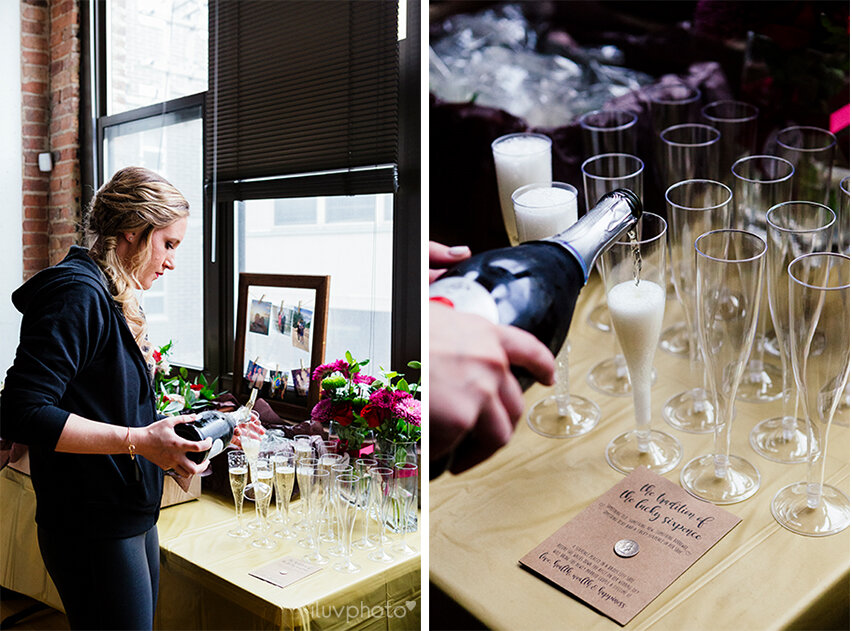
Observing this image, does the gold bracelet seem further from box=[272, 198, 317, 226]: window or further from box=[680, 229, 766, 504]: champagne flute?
box=[680, 229, 766, 504]: champagne flute

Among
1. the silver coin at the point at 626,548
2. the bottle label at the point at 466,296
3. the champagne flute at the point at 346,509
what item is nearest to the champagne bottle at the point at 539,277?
the bottle label at the point at 466,296

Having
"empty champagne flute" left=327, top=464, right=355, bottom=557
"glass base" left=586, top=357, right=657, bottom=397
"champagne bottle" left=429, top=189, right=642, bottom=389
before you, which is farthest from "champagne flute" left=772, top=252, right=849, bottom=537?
"empty champagne flute" left=327, top=464, right=355, bottom=557

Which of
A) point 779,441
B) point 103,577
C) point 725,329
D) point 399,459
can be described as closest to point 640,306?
point 725,329

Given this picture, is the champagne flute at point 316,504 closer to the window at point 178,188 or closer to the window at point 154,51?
the window at point 178,188

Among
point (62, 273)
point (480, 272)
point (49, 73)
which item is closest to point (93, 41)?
point (49, 73)

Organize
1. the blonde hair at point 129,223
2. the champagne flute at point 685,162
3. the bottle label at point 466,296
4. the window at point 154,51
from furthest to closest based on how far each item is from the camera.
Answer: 1. the champagne flute at point 685,162
2. the window at point 154,51
3. the blonde hair at point 129,223
4. the bottle label at point 466,296

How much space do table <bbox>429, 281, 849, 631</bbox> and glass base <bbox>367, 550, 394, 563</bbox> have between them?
162mm

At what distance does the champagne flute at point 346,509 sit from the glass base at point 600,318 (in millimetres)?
519

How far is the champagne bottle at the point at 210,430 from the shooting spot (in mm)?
893

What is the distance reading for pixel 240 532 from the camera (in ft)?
3.28

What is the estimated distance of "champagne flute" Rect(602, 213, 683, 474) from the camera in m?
0.86

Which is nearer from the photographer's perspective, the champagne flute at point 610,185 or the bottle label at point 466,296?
the bottle label at point 466,296

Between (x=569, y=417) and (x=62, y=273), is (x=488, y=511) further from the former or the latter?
(x=62, y=273)

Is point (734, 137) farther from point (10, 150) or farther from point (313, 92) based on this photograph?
point (10, 150)
